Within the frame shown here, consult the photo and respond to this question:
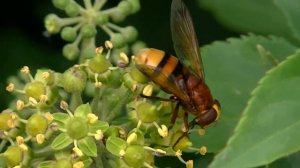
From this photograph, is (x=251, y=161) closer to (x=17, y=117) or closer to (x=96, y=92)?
(x=96, y=92)

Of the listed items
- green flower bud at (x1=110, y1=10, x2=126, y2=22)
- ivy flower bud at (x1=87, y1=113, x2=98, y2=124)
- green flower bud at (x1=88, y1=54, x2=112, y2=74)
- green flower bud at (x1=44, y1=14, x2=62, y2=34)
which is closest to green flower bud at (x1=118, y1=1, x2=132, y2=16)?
green flower bud at (x1=110, y1=10, x2=126, y2=22)

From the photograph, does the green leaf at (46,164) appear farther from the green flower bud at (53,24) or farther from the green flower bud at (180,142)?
the green flower bud at (53,24)

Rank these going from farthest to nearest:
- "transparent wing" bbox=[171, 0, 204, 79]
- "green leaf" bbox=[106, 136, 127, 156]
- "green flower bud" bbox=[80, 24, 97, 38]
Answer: "green flower bud" bbox=[80, 24, 97, 38], "transparent wing" bbox=[171, 0, 204, 79], "green leaf" bbox=[106, 136, 127, 156]

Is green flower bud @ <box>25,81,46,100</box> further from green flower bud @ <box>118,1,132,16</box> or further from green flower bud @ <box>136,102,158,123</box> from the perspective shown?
green flower bud @ <box>118,1,132,16</box>

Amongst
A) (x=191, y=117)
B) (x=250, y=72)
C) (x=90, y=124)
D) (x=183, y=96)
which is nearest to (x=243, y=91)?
(x=250, y=72)

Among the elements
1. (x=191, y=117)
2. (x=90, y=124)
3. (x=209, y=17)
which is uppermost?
(x=90, y=124)

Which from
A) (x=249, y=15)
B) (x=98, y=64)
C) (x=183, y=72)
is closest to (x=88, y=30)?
(x=98, y=64)
